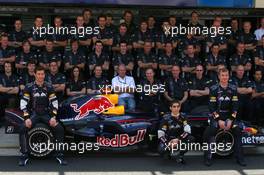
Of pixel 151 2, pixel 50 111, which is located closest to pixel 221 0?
pixel 151 2

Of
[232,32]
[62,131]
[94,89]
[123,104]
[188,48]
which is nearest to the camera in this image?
[62,131]

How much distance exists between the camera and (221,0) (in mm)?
13938

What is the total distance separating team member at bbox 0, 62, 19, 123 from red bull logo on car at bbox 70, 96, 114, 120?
7.14 feet

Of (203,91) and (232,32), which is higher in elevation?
(232,32)

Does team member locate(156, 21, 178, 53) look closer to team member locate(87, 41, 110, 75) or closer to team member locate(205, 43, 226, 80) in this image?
team member locate(205, 43, 226, 80)

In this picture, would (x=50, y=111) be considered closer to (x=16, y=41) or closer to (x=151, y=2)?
(x=16, y=41)

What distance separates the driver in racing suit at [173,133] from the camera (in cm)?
955

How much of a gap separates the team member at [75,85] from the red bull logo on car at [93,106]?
147 centimetres

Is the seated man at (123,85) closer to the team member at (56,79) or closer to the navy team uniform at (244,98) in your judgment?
the team member at (56,79)

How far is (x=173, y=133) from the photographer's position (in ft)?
31.7

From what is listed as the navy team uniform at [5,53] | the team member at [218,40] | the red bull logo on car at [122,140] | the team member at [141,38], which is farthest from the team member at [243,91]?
the navy team uniform at [5,53]

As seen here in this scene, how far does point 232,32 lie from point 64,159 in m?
6.01

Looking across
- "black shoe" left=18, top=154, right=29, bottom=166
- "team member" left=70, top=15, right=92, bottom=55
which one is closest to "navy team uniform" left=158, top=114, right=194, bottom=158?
"black shoe" left=18, top=154, right=29, bottom=166

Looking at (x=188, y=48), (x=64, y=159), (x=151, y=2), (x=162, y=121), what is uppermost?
(x=151, y=2)
